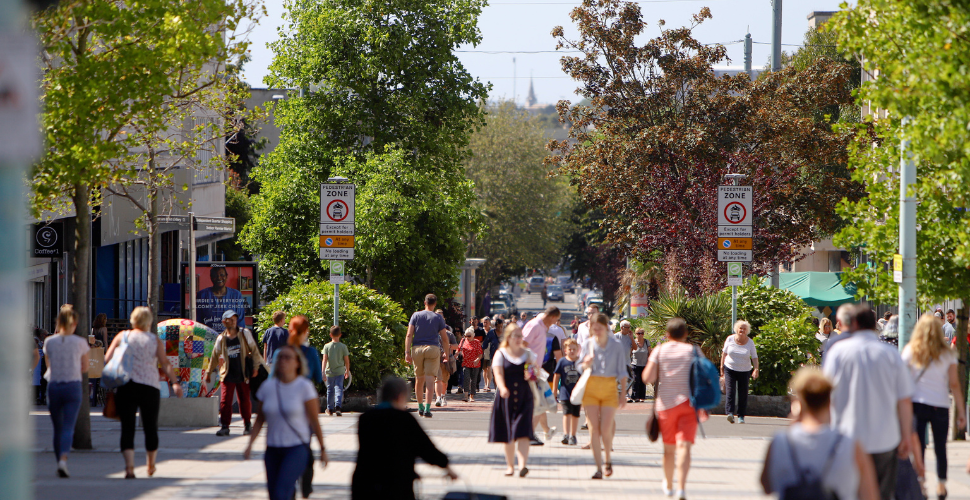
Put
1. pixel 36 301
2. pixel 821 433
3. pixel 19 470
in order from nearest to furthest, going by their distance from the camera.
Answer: pixel 19 470 < pixel 821 433 < pixel 36 301

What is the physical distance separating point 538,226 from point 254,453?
134ft

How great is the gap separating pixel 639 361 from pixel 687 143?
8.87 metres

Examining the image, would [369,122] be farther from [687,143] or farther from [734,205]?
[734,205]

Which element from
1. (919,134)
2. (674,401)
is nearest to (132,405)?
(674,401)

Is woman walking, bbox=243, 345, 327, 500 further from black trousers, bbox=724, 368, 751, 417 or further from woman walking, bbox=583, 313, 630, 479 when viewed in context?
black trousers, bbox=724, 368, 751, 417

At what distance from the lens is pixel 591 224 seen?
53.2 m

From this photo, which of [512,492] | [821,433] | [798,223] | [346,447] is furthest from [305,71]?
[821,433]

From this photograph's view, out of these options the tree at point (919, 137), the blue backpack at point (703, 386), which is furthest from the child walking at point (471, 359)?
A: the blue backpack at point (703, 386)

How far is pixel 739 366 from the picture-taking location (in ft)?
52.6

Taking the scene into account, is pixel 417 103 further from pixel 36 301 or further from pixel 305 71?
pixel 36 301

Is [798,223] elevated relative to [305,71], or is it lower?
lower

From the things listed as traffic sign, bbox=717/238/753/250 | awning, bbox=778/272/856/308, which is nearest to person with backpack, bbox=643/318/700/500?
traffic sign, bbox=717/238/753/250

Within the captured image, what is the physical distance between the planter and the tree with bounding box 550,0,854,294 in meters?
8.51

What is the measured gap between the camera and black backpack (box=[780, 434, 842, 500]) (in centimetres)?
509
